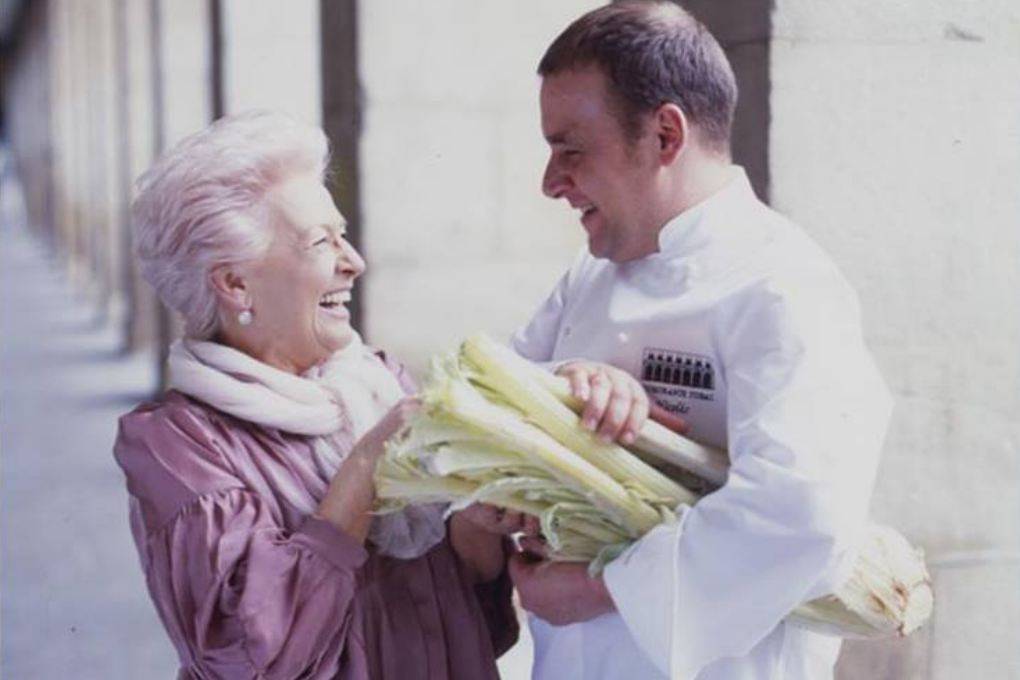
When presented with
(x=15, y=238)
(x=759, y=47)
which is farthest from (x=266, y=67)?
(x=15, y=238)

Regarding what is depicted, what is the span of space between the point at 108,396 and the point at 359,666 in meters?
7.95

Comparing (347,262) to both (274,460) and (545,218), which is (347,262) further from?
(545,218)

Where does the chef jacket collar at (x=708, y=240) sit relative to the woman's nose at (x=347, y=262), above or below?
above

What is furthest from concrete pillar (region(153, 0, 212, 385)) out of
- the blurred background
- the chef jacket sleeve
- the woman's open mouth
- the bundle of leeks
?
the chef jacket sleeve

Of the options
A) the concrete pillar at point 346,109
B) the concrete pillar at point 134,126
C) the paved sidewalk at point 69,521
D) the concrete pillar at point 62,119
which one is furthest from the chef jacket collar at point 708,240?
the concrete pillar at point 62,119

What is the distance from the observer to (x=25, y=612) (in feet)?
16.7

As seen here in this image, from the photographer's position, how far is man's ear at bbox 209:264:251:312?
1.99m

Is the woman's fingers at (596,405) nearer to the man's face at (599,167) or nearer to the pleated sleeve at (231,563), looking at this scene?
the man's face at (599,167)

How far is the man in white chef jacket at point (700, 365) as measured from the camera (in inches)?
62.8

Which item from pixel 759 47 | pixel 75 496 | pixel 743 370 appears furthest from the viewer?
pixel 75 496

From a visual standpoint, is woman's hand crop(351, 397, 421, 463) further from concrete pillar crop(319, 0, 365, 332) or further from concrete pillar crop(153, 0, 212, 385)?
concrete pillar crop(153, 0, 212, 385)

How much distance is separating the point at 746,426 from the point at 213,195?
806 mm

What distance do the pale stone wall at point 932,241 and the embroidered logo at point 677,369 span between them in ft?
2.36

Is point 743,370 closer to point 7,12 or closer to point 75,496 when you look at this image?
point 75,496
